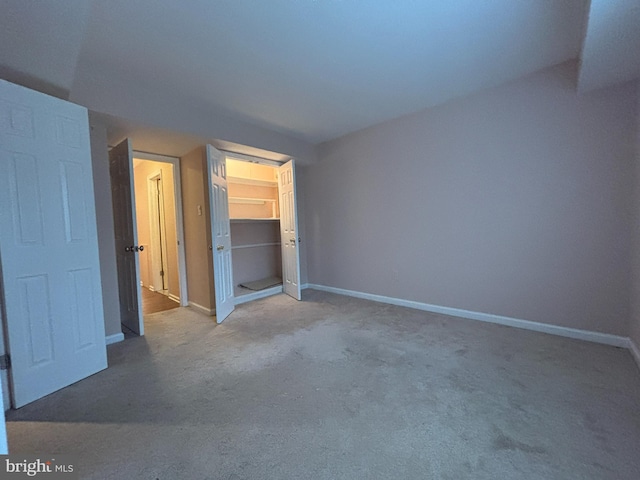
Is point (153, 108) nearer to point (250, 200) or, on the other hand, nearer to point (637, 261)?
point (250, 200)

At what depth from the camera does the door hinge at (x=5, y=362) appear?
176cm

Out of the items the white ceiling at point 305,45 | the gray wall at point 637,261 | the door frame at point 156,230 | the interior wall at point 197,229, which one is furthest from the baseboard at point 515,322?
the door frame at point 156,230

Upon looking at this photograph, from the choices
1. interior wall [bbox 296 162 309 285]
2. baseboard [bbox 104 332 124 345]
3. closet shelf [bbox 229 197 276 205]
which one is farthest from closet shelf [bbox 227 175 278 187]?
baseboard [bbox 104 332 124 345]

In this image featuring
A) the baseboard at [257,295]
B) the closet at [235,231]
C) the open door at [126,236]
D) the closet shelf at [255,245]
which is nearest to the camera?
the open door at [126,236]

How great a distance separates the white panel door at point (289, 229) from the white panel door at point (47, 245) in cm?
249

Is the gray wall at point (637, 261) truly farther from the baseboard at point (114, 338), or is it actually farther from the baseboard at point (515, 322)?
the baseboard at point (114, 338)

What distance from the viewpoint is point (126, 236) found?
3.19 metres

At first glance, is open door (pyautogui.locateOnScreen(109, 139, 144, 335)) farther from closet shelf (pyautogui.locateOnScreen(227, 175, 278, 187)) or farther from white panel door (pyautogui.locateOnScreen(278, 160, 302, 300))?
white panel door (pyautogui.locateOnScreen(278, 160, 302, 300))

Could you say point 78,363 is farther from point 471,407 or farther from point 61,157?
point 471,407

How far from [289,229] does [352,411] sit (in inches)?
122

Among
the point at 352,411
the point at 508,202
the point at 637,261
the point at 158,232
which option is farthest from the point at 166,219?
the point at 637,261

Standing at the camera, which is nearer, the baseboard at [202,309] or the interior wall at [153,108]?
the interior wall at [153,108]

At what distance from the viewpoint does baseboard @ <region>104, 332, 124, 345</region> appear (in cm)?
274

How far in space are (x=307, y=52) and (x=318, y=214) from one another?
283 centimetres
